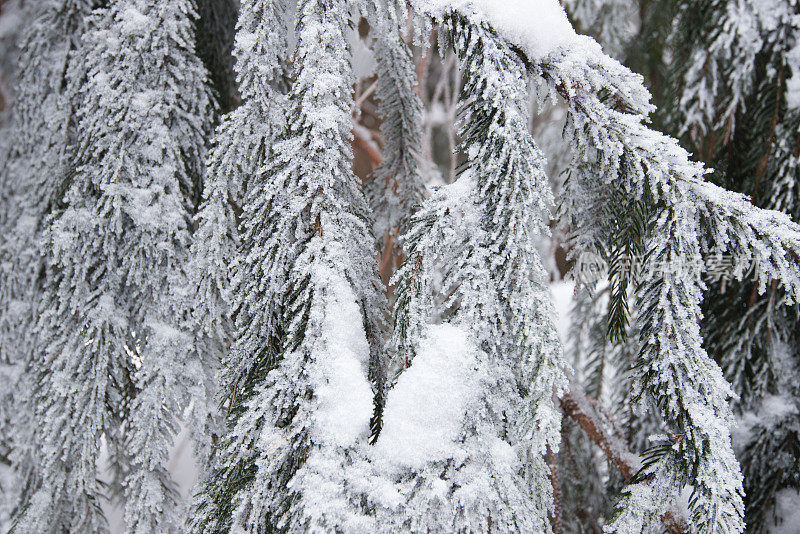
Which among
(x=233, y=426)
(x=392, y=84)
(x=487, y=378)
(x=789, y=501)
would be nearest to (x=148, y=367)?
(x=233, y=426)

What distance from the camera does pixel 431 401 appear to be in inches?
23.7

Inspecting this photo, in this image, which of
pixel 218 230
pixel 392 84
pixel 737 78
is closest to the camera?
pixel 218 230

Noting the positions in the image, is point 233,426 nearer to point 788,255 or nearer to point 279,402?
point 279,402

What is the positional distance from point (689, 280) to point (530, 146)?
25 cm

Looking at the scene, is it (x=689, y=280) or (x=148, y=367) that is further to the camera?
(x=148, y=367)

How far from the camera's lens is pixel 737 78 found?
4.07 feet

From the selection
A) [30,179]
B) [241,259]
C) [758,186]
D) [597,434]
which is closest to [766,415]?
[597,434]

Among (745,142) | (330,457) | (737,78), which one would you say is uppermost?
(737,78)

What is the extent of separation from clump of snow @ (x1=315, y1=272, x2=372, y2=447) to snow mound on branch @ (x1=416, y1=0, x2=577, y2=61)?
1.31 ft

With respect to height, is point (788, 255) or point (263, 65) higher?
point (788, 255)

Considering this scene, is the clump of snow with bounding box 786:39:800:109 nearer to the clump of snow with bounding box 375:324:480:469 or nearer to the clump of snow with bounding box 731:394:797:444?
the clump of snow with bounding box 731:394:797:444

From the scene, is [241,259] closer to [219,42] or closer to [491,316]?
[491,316]

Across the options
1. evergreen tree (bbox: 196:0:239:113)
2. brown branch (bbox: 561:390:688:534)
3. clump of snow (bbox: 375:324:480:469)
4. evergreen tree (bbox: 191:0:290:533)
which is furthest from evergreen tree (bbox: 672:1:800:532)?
evergreen tree (bbox: 196:0:239:113)

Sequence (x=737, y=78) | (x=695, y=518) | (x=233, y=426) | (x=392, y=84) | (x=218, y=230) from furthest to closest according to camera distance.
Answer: (x=737, y=78)
(x=392, y=84)
(x=218, y=230)
(x=233, y=426)
(x=695, y=518)
